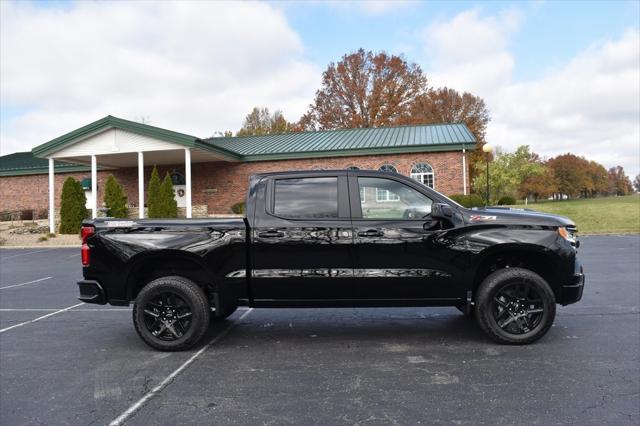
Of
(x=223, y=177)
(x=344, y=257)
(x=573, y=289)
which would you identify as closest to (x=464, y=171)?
(x=223, y=177)

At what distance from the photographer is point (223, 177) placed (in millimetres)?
27984

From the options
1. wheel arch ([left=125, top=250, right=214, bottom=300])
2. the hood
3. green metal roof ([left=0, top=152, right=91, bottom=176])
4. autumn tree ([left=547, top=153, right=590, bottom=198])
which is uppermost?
autumn tree ([left=547, top=153, right=590, bottom=198])

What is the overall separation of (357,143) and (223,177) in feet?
26.8

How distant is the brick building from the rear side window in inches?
717

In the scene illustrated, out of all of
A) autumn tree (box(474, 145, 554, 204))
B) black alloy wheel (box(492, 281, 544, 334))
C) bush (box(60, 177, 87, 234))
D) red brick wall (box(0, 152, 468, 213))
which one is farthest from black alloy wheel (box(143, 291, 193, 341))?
autumn tree (box(474, 145, 554, 204))

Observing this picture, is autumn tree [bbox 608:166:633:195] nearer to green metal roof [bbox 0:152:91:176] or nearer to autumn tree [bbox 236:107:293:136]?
autumn tree [bbox 236:107:293:136]

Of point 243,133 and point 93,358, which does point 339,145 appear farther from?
point 243,133

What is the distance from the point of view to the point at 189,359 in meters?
4.83

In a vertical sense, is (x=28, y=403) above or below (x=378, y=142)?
below

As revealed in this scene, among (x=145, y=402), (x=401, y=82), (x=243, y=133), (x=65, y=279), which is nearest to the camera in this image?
(x=145, y=402)

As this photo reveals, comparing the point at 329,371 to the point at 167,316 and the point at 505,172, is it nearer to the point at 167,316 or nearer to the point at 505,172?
the point at 167,316

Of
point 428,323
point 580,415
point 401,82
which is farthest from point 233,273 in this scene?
point 401,82

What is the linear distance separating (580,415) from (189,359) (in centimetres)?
352

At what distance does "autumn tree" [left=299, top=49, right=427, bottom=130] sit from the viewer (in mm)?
48031
